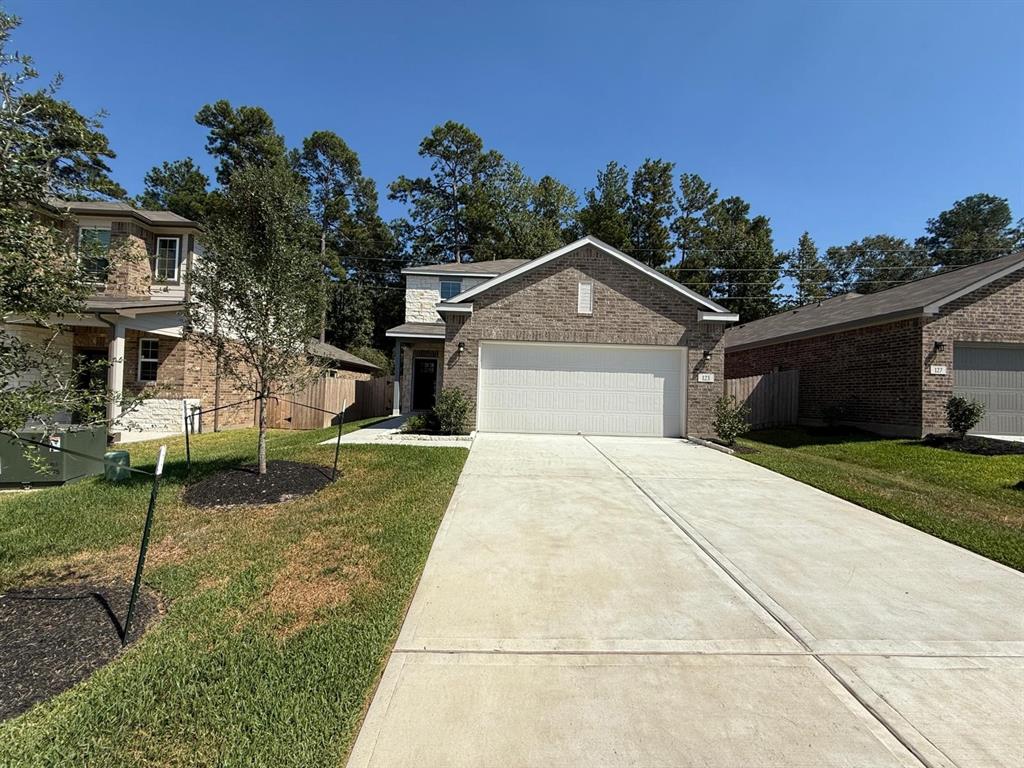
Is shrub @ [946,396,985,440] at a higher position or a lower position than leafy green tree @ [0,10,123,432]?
lower

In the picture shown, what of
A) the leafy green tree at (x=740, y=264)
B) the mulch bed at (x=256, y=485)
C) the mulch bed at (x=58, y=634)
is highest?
the leafy green tree at (x=740, y=264)

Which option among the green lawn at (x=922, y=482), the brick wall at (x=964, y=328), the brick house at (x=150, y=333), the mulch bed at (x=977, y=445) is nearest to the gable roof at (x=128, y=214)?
the brick house at (x=150, y=333)

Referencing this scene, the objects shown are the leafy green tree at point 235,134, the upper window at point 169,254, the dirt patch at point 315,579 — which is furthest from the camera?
the leafy green tree at point 235,134

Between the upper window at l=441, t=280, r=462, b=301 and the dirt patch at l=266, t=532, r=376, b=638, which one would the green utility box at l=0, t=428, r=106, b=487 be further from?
the upper window at l=441, t=280, r=462, b=301

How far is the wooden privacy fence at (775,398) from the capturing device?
15.9 metres

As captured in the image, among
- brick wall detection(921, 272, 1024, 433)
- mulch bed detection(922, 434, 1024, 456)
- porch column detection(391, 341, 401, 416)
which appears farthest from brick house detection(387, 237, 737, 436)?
porch column detection(391, 341, 401, 416)

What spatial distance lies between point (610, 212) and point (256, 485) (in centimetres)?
3229

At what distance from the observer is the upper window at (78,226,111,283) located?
144 inches

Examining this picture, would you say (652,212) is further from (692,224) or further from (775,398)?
(775,398)

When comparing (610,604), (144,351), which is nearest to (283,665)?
(610,604)

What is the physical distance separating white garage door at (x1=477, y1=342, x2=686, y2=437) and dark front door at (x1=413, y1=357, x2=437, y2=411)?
6.84 metres

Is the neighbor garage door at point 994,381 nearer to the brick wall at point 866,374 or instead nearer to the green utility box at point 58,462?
the brick wall at point 866,374

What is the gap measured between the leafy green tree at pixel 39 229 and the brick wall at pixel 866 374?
15.6 metres

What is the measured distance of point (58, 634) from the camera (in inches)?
126
